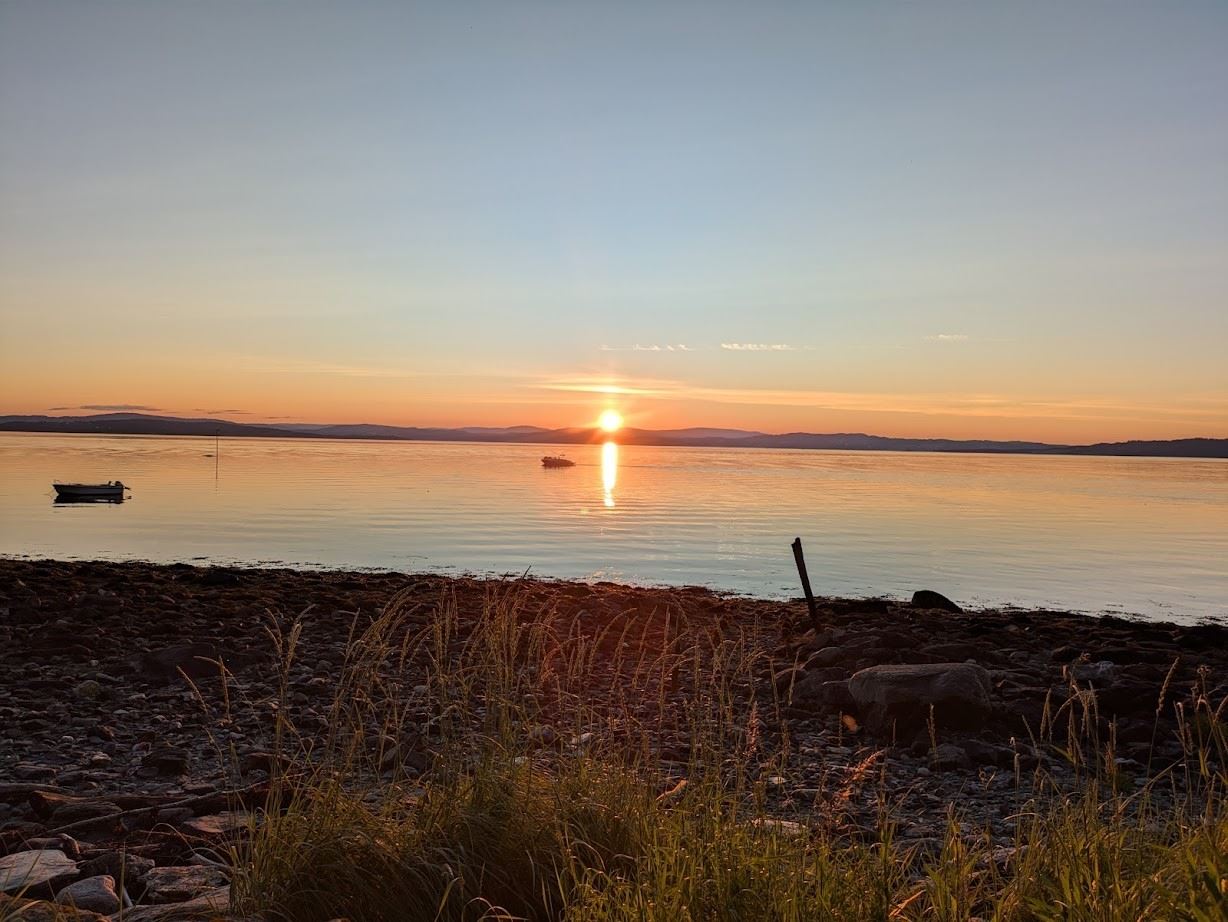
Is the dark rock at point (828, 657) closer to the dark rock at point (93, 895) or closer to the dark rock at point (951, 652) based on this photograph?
the dark rock at point (951, 652)

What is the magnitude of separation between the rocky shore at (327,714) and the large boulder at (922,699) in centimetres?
2

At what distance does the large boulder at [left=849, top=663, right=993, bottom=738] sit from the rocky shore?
25 millimetres

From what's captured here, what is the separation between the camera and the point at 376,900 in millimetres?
4770

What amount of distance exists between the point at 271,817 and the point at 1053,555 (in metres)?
40.0

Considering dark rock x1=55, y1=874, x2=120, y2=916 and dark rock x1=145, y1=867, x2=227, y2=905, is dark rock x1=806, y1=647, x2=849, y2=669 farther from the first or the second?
dark rock x1=55, y1=874, x2=120, y2=916

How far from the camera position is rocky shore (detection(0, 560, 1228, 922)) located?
5.86m

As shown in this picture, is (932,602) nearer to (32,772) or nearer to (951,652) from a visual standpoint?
(951,652)

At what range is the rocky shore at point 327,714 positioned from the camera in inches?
231

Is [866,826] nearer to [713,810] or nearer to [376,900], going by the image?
[713,810]

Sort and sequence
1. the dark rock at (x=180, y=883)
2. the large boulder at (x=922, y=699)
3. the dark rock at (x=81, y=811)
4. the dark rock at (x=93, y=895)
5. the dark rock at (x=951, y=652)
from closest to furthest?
the dark rock at (x=93, y=895)
the dark rock at (x=180, y=883)
the dark rock at (x=81, y=811)
the large boulder at (x=922, y=699)
the dark rock at (x=951, y=652)

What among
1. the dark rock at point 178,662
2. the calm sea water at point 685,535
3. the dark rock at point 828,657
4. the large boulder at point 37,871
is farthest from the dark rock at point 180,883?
the calm sea water at point 685,535

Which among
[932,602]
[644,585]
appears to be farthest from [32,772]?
[644,585]

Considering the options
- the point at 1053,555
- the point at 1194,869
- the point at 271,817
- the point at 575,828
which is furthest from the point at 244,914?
the point at 1053,555

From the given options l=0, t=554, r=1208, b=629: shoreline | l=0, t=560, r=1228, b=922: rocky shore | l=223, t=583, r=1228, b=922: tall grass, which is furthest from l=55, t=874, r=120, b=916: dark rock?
l=0, t=554, r=1208, b=629: shoreline
